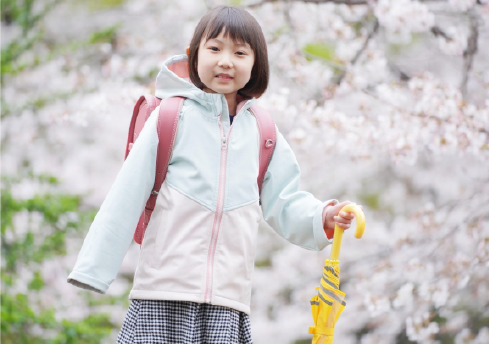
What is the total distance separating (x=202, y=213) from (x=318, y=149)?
3018mm

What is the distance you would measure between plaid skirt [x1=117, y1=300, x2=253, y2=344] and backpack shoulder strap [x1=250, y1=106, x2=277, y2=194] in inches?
18.5

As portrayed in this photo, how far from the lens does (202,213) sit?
72.8 inches

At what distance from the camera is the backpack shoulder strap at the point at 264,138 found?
2043 millimetres

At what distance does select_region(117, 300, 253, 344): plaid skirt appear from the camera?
1807mm

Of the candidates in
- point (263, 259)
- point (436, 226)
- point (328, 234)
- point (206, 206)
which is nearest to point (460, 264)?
point (436, 226)

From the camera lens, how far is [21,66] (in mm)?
5062

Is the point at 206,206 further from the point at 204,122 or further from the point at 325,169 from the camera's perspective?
the point at 325,169

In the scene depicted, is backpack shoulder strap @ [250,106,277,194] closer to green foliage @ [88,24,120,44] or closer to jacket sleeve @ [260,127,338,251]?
jacket sleeve @ [260,127,338,251]

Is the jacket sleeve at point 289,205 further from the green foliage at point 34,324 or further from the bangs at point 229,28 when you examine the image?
the green foliage at point 34,324

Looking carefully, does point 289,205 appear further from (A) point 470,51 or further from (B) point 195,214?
(A) point 470,51

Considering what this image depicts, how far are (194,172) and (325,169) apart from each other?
4024 mm

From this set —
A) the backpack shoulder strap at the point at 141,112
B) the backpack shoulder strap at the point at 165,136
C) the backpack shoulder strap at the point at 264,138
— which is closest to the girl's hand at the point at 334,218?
the backpack shoulder strap at the point at 264,138

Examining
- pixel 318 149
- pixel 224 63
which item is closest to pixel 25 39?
pixel 318 149

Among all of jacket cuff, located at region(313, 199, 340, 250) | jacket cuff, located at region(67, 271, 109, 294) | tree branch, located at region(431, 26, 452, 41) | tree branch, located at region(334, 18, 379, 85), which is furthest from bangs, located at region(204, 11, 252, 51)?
tree branch, located at region(431, 26, 452, 41)
